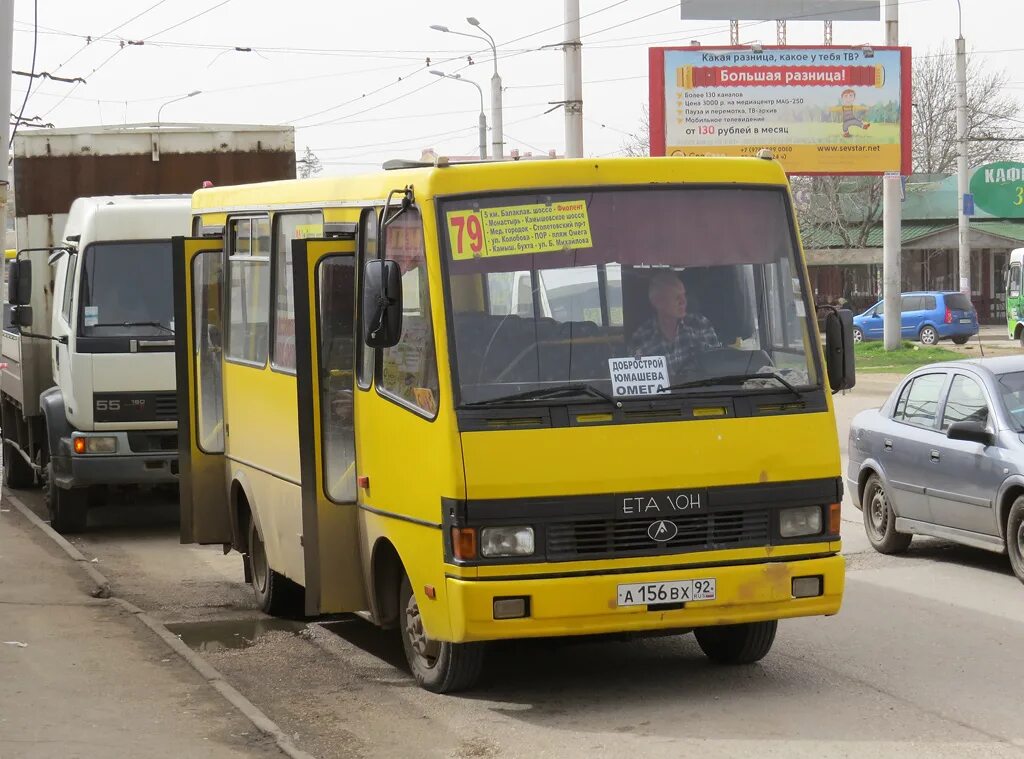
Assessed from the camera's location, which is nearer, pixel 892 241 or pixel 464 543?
pixel 464 543

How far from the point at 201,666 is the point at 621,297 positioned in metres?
2.80

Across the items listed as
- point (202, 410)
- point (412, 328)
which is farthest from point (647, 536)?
point (202, 410)

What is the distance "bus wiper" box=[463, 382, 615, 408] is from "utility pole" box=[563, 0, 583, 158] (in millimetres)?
14230

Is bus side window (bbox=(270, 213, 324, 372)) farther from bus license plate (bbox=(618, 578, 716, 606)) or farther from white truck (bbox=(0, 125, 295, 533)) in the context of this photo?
white truck (bbox=(0, 125, 295, 533))

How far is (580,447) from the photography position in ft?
23.5

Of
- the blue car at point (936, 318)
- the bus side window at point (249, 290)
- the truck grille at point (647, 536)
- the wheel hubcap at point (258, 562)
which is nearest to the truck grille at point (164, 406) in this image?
the bus side window at point (249, 290)

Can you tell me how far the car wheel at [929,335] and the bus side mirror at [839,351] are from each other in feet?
137

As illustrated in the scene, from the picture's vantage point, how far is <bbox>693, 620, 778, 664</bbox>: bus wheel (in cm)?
815

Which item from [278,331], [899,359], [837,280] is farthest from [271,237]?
[837,280]

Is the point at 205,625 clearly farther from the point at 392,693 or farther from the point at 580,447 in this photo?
the point at 580,447

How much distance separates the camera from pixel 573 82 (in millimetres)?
22344

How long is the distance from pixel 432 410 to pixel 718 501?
130 cm

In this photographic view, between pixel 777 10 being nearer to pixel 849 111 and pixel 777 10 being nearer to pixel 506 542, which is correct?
pixel 849 111

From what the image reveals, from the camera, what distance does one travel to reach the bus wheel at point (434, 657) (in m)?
7.65
